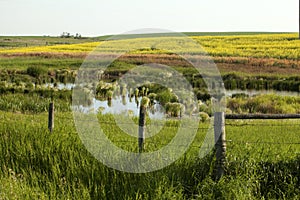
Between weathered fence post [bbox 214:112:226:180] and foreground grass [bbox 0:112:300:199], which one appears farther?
weathered fence post [bbox 214:112:226:180]

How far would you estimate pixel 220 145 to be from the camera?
272 inches

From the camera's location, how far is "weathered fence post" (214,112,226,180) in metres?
6.88

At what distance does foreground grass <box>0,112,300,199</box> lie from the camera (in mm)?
6516

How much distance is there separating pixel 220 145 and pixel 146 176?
1.03m

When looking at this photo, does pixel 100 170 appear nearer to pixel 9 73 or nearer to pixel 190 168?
pixel 190 168

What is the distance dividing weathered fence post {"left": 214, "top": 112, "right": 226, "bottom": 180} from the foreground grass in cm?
11

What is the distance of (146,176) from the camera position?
6.91 meters

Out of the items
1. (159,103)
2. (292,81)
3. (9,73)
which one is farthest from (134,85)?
(9,73)

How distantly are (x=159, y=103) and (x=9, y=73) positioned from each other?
1518cm

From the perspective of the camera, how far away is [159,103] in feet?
61.3

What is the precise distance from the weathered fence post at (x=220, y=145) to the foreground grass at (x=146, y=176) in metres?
0.11

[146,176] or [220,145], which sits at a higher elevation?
[220,145]

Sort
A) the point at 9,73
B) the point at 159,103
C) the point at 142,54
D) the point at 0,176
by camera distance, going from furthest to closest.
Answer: the point at 142,54, the point at 9,73, the point at 159,103, the point at 0,176

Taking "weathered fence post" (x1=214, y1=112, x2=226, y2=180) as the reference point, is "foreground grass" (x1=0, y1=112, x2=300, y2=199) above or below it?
below
